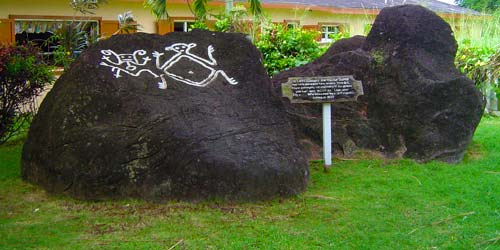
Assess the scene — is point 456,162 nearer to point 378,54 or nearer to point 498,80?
point 378,54

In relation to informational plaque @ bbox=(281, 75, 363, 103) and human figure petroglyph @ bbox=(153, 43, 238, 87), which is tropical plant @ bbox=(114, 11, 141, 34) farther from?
informational plaque @ bbox=(281, 75, 363, 103)

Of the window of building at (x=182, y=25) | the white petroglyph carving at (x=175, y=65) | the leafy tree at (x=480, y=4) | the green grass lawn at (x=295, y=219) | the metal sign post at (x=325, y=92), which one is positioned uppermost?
the leafy tree at (x=480, y=4)

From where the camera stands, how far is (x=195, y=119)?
19.0ft

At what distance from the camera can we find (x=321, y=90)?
697cm

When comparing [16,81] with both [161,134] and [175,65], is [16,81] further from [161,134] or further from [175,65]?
[161,134]

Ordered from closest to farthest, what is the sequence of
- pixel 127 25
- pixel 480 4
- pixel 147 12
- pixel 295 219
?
pixel 295 219 → pixel 127 25 → pixel 147 12 → pixel 480 4

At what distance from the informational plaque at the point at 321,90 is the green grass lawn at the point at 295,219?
0.92 meters

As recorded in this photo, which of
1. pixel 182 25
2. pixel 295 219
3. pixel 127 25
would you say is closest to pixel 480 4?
pixel 182 25

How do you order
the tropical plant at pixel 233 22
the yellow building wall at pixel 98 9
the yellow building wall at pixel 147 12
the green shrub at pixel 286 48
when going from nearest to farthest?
the green shrub at pixel 286 48 < the yellow building wall at pixel 98 9 < the yellow building wall at pixel 147 12 < the tropical plant at pixel 233 22

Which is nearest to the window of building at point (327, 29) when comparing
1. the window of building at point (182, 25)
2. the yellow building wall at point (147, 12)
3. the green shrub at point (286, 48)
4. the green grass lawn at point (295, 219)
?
the yellow building wall at point (147, 12)

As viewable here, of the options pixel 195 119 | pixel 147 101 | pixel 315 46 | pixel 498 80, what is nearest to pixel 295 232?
pixel 195 119

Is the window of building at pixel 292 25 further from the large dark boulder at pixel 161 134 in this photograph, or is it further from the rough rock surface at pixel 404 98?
the large dark boulder at pixel 161 134

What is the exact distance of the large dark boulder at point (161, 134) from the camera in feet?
18.0

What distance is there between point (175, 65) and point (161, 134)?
135 centimetres
